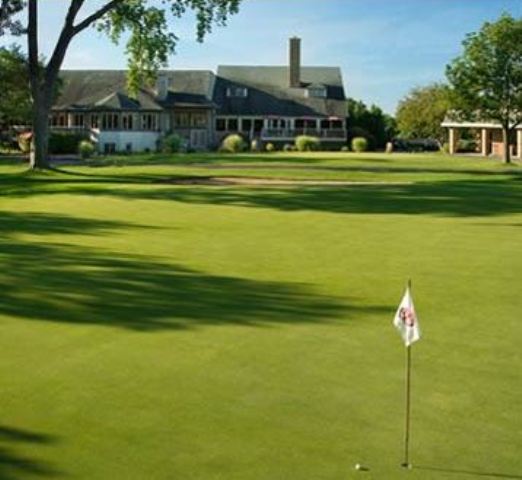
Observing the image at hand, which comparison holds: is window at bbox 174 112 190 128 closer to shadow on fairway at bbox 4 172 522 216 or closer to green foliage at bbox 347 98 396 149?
green foliage at bbox 347 98 396 149

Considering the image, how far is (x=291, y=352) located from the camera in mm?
8719

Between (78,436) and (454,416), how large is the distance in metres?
2.77

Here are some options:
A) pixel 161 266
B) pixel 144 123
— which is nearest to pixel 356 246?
pixel 161 266

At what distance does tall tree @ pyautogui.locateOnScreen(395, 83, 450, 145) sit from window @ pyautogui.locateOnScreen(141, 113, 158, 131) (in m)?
39.4

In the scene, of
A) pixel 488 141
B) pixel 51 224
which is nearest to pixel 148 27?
pixel 51 224

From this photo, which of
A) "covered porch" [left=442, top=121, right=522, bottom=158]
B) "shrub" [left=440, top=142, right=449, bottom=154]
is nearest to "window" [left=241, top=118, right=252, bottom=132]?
"shrub" [left=440, top=142, right=449, bottom=154]

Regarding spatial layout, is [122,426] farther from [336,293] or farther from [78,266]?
[78,266]

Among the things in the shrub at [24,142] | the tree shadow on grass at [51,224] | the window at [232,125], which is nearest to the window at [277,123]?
the window at [232,125]

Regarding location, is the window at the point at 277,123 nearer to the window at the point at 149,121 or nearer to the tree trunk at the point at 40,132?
the window at the point at 149,121

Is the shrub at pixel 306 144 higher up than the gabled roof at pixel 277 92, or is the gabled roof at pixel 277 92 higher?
the gabled roof at pixel 277 92

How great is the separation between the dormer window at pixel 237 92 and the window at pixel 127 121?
1840 centimetres

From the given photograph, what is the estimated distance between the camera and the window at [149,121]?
9500 centimetres

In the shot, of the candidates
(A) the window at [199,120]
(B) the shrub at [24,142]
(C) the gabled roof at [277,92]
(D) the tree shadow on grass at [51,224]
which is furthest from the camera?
(C) the gabled roof at [277,92]

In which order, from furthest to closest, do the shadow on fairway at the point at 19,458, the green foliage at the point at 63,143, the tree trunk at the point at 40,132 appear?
1. the green foliage at the point at 63,143
2. the tree trunk at the point at 40,132
3. the shadow on fairway at the point at 19,458
